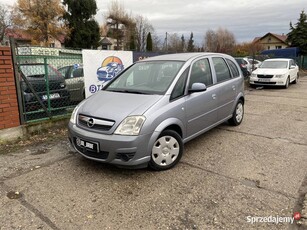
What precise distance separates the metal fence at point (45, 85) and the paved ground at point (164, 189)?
0.90m

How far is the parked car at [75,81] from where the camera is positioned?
6.59 meters

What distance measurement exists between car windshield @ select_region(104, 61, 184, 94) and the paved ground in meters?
1.26

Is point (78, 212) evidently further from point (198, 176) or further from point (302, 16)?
point (302, 16)

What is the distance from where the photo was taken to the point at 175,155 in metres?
3.83

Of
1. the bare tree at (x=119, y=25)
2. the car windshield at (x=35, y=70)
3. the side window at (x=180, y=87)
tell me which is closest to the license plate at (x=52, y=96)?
the car windshield at (x=35, y=70)

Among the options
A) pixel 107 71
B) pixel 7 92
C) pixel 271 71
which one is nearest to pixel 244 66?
pixel 271 71

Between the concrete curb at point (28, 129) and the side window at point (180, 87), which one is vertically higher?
the side window at point (180, 87)

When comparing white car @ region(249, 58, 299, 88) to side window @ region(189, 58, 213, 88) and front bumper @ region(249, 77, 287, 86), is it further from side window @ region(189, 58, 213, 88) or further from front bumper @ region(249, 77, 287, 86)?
side window @ region(189, 58, 213, 88)

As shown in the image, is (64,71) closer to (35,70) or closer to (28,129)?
(35,70)

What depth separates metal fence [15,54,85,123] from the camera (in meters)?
5.18

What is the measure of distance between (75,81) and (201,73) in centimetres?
383

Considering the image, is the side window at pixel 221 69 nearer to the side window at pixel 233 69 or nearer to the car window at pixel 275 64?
the side window at pixel 233 69

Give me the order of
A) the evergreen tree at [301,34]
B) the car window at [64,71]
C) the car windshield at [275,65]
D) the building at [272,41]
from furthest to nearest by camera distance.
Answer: the building at [272,41] < the evergreen tree at [301,34] < the car windshield at [275,65] < the car window at [64,71]

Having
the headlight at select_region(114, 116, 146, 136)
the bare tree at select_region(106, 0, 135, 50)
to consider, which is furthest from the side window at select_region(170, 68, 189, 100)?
the bare tree at select_region(106, 0, 135, 50)
